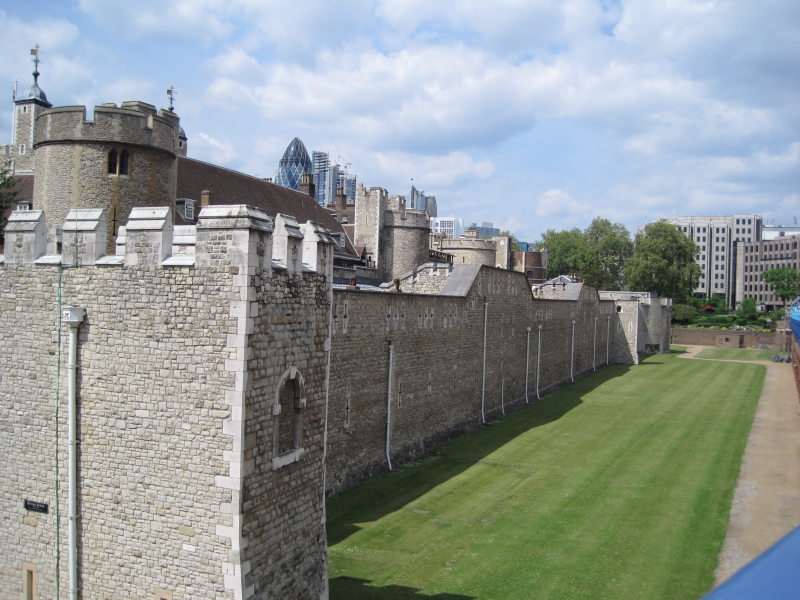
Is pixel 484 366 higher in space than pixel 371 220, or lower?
lower

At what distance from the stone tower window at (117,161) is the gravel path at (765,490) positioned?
53.4ft

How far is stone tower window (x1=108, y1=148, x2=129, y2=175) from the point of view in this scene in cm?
1741

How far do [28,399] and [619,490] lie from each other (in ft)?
48.2

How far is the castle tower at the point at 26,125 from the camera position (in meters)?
30.2

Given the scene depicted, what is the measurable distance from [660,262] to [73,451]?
269 ft

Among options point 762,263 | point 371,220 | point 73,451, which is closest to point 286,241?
point 73,451

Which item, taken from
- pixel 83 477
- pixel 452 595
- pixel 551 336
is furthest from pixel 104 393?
pixel 551 336

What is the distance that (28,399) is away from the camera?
9727mm

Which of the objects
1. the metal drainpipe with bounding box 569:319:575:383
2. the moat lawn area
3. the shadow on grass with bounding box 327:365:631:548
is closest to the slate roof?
the shadow on grass with bounding box 327:365:631:548

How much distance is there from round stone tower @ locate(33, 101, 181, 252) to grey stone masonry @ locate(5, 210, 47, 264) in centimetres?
758

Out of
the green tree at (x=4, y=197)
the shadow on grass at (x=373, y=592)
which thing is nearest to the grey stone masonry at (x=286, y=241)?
the shadow on grass at (x=373, y=592)

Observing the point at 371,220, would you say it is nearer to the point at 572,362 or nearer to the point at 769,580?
the point at 572,362

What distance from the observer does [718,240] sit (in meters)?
166

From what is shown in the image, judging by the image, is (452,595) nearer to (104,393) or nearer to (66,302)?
(104,393)
